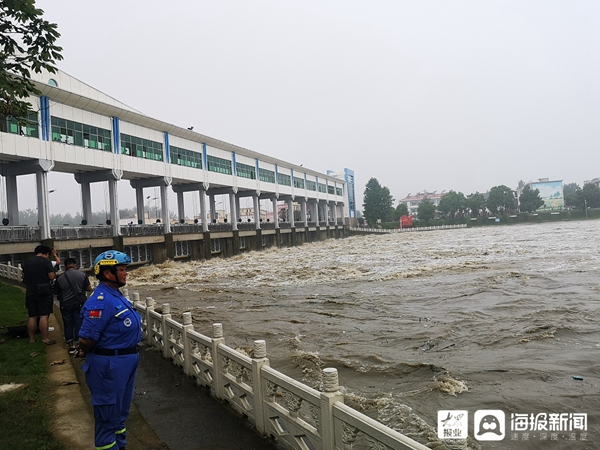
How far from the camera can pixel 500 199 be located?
112 m

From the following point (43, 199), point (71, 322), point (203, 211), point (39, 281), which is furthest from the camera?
point (203, 211)

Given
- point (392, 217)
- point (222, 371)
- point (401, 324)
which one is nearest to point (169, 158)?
point (401, 324)

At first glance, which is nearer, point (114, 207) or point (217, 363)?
point (217, 363)

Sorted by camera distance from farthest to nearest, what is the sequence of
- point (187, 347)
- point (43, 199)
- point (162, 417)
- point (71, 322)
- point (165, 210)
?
point (165, 210) → point (43, 199) → point (71, 322) → point (187, 347) → point (162, 417)

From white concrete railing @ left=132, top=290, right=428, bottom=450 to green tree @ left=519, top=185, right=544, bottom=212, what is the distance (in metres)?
115

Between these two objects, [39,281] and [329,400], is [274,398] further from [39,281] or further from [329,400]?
[39,281]

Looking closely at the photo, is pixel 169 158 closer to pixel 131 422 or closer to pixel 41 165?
pixel 41 165

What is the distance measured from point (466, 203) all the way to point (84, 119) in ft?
344

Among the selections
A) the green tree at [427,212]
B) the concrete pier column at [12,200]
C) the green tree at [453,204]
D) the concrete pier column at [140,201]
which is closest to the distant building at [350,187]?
the green tree at [427,212]

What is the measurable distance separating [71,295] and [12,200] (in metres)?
23.4

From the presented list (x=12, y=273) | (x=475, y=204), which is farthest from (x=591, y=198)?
(x=12, y=273)

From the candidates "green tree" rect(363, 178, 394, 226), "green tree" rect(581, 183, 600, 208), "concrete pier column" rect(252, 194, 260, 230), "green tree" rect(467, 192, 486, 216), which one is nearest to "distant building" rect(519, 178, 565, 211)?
"green tree" rect(581, 183, 600, 208)

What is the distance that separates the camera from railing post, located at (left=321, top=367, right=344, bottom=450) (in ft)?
11.8

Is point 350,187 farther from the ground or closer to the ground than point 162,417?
farther from the ground
